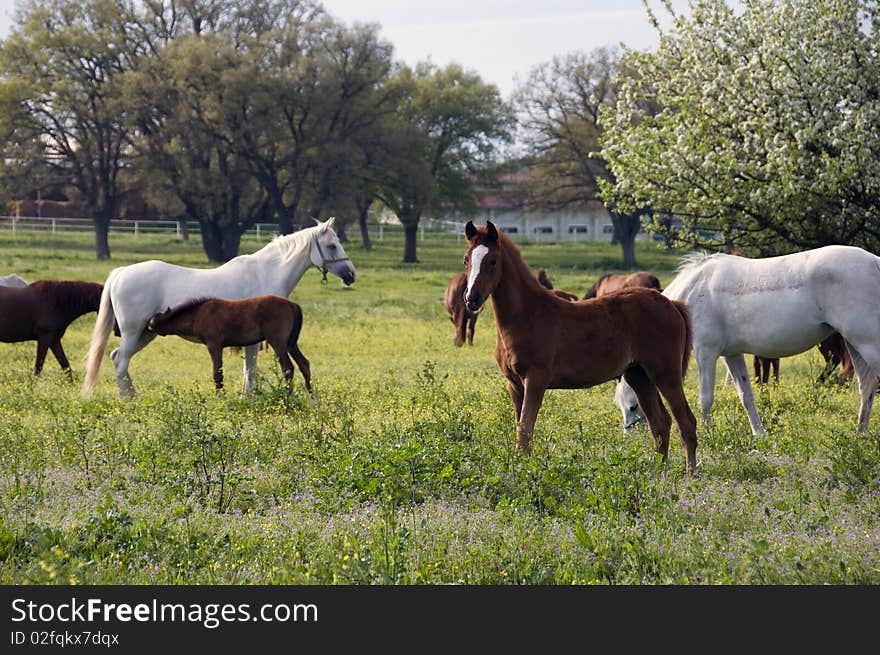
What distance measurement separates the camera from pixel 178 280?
48.6 feet

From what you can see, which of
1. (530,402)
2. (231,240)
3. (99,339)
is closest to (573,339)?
(530,402)

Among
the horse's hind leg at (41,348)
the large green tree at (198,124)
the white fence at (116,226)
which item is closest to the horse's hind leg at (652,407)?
the horse's hind leg at (41,348)

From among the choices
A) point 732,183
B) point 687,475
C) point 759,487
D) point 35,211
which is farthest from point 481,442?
point 35,211

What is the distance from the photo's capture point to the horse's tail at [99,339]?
13828 mm

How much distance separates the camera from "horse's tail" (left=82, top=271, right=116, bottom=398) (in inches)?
544

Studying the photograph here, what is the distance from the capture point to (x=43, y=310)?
16.0 meters

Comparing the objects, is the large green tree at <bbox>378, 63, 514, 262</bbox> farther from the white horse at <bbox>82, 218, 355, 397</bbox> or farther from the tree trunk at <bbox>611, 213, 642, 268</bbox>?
the white horse at <bbox>82, 218, 355, 397</bbox>

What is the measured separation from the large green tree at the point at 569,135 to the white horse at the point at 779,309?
4802 centimetres

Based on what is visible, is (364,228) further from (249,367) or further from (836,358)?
(249,367)

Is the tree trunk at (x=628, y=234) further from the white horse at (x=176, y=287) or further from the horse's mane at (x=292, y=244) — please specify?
the white horse at (x=176, y=287)

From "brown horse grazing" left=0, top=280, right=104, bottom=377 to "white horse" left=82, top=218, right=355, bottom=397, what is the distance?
52.0 inches

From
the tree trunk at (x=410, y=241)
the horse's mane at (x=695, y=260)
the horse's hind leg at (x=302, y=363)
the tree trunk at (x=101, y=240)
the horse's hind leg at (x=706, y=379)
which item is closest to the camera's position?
the horse's hind leg at (x=706, y=379)

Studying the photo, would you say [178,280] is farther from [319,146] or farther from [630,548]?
[319,146]

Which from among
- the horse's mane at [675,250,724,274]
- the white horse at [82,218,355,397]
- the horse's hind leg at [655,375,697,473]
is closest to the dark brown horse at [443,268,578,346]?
the white horse at [82,218,355,397]
